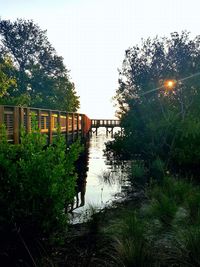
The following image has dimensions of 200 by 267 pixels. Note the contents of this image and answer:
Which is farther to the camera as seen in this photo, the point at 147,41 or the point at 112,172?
the point at 147,41

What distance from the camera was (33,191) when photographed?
Result: 5.61m

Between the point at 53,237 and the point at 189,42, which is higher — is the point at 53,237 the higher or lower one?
the lower one

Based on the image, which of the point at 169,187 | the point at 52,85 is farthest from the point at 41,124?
the point at 52,85

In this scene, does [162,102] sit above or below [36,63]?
below

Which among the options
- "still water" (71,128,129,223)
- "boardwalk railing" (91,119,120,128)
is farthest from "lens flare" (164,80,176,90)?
"boardwalk railing" (91,119,120,128)

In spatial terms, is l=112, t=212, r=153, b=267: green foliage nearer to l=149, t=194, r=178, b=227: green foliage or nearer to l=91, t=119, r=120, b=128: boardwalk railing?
l=149, t=194, r=178, b=227: green foliage

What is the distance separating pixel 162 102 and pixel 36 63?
1321 inches

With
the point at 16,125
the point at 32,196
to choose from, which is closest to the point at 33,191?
the point at 32,196

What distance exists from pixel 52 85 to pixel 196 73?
1054 inches

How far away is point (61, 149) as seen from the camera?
6.11 m

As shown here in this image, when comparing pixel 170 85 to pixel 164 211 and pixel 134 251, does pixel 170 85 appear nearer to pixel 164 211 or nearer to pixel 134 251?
pixel 164 211

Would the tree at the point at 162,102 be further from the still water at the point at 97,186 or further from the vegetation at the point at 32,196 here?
the vegetation at the point at 32,196

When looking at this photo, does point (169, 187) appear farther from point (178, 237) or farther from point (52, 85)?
point (52, 85)

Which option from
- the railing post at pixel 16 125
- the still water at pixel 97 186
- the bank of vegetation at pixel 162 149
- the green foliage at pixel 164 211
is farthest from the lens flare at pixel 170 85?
the green foliage at pixel 164 211
